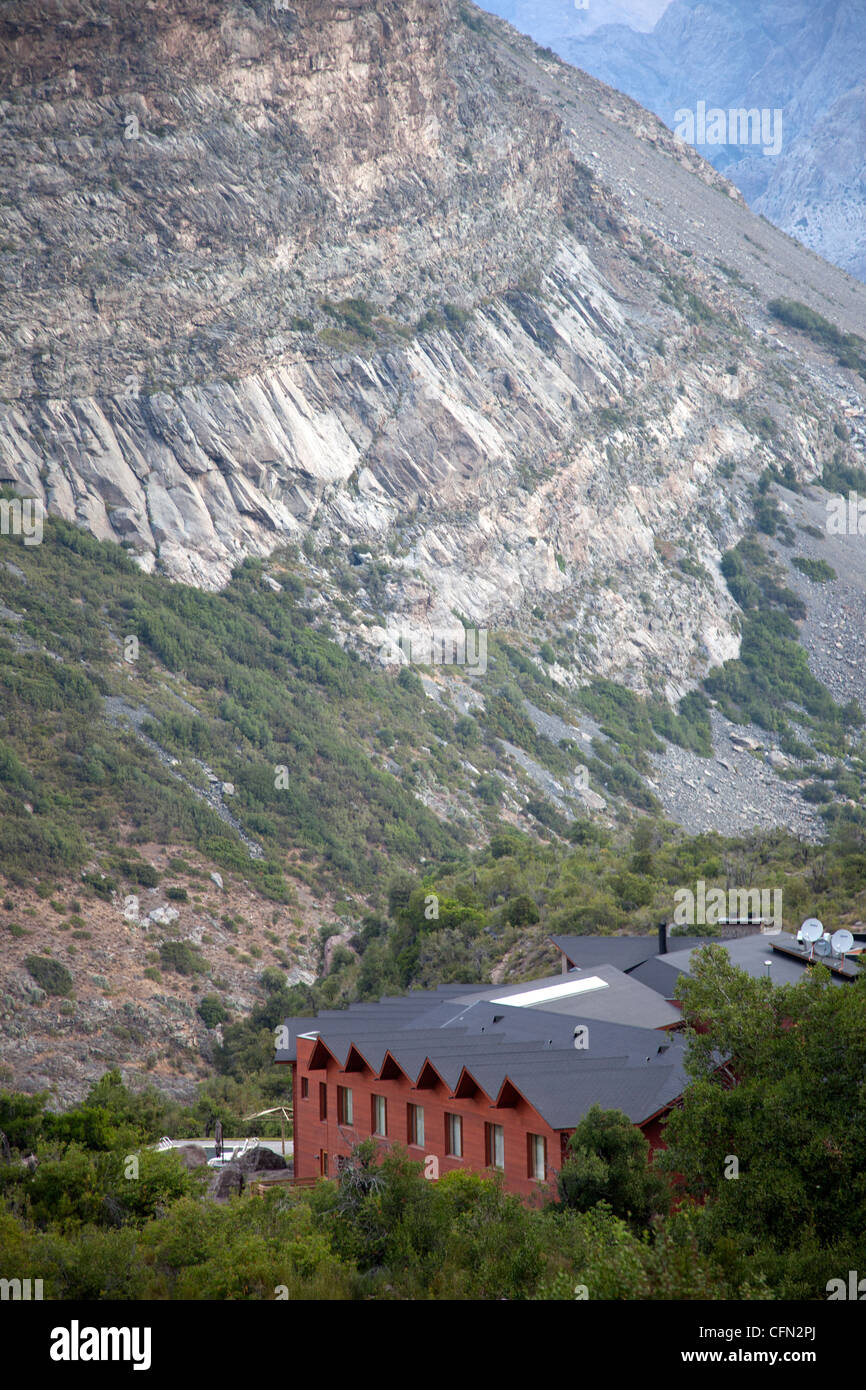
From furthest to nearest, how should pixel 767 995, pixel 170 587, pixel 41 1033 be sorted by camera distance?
pixel 170 587, pixel 41 1033, pixel 767 995

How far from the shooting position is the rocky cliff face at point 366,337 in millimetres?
86562

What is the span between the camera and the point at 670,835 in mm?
74875

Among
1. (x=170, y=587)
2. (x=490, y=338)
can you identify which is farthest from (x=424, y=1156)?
(x=490, y=338)

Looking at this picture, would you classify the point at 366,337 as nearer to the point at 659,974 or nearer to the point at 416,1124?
the point at 659,974

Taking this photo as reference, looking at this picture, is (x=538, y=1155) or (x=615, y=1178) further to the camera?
(x=538, y=1155)

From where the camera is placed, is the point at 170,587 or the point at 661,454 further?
the point at 661,454

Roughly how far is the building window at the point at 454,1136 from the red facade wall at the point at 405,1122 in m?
0.09

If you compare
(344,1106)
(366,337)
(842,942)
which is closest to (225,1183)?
(344,1106)

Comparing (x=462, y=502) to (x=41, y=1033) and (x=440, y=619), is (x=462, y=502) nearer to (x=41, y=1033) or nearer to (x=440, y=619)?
(x=440, y=619)

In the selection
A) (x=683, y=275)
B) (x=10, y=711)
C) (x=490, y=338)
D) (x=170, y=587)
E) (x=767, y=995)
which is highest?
(x=683, y=275)

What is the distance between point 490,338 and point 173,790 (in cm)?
5505

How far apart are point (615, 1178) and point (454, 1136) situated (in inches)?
257

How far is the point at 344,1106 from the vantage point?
2950 centimetres

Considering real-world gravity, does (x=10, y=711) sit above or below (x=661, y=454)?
below
